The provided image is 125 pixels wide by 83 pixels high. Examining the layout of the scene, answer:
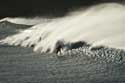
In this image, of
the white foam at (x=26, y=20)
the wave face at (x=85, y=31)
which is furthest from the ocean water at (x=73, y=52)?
the white foam at (x=26, y=20)

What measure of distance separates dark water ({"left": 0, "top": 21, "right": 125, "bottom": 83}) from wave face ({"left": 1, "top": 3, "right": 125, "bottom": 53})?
4.42 feet

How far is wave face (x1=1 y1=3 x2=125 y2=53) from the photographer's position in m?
19.1

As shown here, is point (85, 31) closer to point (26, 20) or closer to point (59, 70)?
point (59, 70)

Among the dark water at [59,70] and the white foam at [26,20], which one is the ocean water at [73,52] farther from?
the white foam at [26,20]

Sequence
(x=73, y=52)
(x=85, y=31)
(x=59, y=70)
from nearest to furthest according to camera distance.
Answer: (x=59, y=70) → (x=73, y=52) → (x=85, y=31)

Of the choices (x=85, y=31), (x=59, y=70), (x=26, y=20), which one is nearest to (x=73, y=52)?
(x=85, y=31)

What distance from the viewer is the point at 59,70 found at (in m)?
16.2

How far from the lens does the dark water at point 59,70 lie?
14742 mm

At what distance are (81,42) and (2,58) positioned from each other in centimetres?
272

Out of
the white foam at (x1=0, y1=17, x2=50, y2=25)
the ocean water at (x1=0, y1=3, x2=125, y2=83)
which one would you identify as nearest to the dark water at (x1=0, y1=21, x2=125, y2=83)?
the ocean water at (x1=0, y1=3, x2=125, y2=83)

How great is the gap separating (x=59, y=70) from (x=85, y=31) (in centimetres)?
519

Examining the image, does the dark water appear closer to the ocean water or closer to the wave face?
the ocean water

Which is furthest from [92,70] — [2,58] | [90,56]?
[2,58]

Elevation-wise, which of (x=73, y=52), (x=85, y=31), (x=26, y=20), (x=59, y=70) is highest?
(x=26, y=20)
